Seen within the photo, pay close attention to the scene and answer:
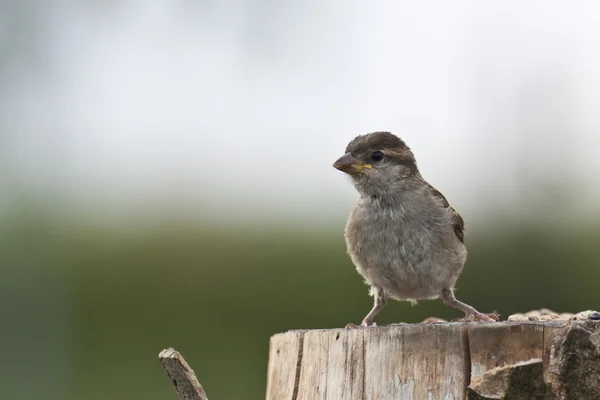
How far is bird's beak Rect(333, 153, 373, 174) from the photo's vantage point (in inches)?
194

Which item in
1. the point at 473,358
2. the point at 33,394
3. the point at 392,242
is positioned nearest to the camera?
the point at 473,358

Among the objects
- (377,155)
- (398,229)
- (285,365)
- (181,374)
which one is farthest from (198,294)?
(181,374)

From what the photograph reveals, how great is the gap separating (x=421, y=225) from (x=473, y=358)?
5.06 ft

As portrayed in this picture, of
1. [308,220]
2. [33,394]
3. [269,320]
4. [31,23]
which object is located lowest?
[33,394]

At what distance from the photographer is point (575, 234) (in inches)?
350

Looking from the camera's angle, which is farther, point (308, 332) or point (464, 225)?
point (464, 225)

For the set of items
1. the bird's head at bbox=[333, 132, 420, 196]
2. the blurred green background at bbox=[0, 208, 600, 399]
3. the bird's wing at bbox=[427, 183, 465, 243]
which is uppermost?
the bird's head at bbox=[333, 132, 420, 196]

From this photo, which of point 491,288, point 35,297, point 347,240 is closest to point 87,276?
point 35,297

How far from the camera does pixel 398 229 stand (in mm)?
4754

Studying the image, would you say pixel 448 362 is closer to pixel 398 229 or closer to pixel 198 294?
pixel 398 229

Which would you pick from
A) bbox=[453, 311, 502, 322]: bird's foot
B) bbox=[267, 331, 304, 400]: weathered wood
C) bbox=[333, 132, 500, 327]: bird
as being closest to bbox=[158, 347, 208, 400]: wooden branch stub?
bbox=[267, 331, 304, 400]: weathered wood

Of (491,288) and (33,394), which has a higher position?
(491,288)

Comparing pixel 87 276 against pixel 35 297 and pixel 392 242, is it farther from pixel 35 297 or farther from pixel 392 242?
pixel 392 242

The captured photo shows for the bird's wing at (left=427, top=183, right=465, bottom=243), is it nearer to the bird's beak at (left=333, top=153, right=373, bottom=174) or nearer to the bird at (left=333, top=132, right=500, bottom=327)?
the bird at (left=333, top=132, right=500, bottom=327)
